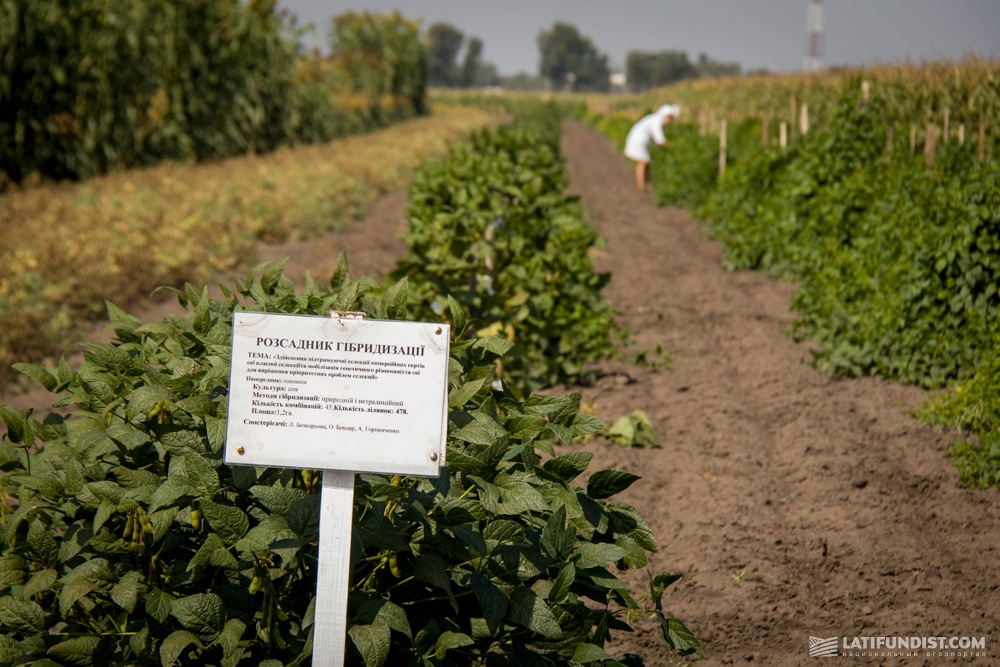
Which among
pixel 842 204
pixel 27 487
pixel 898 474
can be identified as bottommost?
pixel 898 474

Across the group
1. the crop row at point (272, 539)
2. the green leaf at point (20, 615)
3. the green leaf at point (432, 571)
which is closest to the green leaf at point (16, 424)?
the crop row at point (272, 539)

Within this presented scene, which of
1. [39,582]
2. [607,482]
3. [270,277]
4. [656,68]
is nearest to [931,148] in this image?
[607,482]

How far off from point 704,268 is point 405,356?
7561mm

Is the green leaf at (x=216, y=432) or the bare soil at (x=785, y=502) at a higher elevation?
the green leaf at (x=216, y=432)

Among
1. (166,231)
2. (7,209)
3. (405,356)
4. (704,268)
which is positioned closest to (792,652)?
(405,356)

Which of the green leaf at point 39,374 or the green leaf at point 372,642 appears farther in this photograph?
the green leaf at point 39,374

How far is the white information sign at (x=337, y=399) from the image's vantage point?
1746mm

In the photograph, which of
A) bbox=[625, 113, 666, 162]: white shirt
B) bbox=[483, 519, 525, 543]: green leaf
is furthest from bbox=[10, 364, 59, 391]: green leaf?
bbox=[625, 113, 666, 162]: white shirt

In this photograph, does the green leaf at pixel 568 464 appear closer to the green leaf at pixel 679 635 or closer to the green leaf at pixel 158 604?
the green leaf at pixel 679 635

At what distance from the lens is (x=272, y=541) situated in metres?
1.76

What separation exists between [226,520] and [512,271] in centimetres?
312

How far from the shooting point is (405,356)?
1.76 metres

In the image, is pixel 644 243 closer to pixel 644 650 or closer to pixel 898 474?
pixel 898 474

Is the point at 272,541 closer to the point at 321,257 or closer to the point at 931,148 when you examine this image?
the point at 931,148
